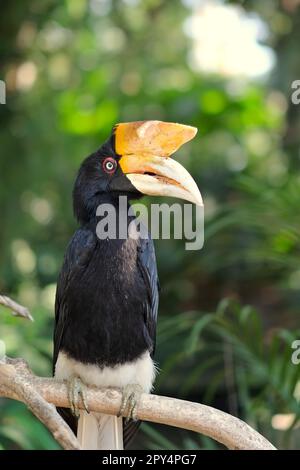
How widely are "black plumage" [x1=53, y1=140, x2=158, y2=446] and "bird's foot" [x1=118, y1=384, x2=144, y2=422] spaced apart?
10 cm

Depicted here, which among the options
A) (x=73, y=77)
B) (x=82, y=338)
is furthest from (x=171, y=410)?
(x=73, y=77)

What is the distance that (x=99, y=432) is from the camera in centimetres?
244

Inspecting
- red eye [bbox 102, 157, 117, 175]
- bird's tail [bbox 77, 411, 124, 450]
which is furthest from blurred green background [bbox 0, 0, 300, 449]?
red eye [bbox 102, 157, 117, 175]

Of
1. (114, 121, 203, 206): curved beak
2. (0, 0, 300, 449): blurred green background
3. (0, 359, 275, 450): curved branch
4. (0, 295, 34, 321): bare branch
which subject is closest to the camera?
(0, 295, 34, 321): bare branch

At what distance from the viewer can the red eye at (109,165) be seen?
2.34 m

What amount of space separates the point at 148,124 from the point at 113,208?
30cm

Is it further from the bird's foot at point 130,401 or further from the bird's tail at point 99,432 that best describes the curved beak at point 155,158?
the bird's tail at point 99,432

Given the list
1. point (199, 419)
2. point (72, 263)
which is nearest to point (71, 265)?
point (72, 263)

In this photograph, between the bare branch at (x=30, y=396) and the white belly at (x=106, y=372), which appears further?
the white belly at (x=106, y=372)

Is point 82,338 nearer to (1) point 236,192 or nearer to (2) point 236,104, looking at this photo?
(1) point 236,192

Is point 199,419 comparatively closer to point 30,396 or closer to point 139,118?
point 30,396

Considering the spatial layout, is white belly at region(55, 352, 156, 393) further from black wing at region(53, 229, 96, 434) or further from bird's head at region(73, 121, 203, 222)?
bird's head at region(73, 121, 203, 222)

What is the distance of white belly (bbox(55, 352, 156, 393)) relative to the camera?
7.52 ft

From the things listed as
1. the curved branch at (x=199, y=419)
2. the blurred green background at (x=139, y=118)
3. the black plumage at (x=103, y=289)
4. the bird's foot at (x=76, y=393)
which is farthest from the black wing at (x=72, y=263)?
the blurred green background at (x=139, y=118)
